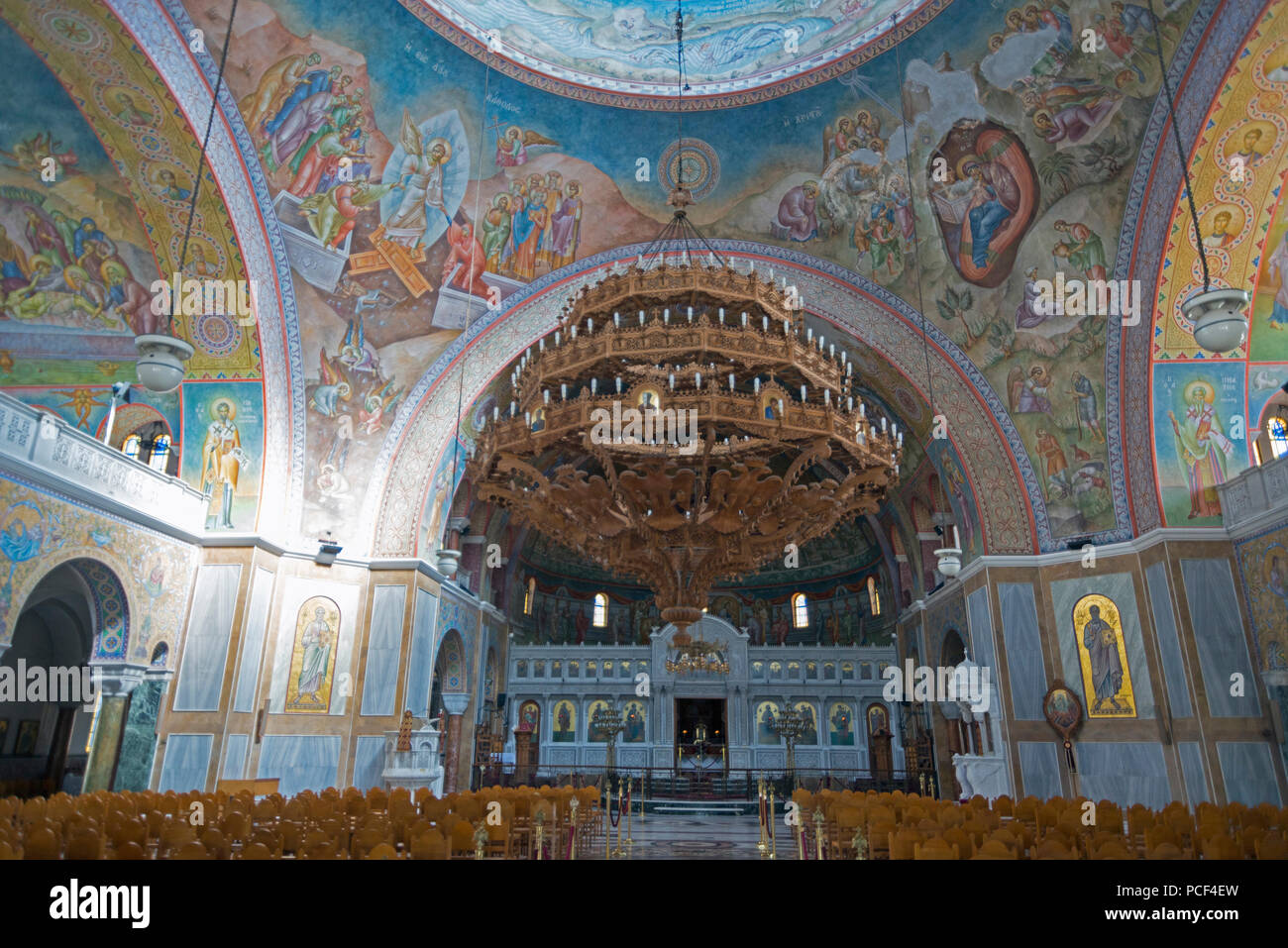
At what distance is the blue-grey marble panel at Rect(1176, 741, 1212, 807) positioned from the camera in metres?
11.9

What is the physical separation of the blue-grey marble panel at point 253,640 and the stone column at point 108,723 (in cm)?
167

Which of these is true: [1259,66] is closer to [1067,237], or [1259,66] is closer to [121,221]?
[1067,237]

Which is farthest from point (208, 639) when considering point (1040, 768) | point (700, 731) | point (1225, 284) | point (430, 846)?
point (1225, 284)

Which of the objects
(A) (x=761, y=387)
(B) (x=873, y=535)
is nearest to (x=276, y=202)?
(A) (x=761, y=387)

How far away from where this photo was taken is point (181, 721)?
521 inches

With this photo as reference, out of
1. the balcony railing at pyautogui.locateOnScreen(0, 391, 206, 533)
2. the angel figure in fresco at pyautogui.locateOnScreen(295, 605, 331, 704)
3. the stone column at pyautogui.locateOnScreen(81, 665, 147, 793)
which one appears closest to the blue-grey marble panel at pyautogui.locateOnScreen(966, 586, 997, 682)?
the angel figure in fresco at pyautogui.locateOnScreen(295, 605, 331, 704)

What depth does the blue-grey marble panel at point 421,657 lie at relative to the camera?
604 inches

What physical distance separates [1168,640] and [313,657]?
1552 cm

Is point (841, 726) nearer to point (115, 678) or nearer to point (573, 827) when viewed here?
point (573, 827)

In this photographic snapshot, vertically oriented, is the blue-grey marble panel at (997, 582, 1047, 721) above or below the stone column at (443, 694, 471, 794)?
above

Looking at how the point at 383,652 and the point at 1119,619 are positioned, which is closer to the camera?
the point at 1119,619

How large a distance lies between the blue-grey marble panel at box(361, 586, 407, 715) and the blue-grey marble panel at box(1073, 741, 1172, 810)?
1295 cm

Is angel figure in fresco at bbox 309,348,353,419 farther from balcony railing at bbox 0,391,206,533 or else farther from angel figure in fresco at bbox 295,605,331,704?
angel figure in fresco at bbox 295,605,331,704

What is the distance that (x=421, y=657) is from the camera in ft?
51.7
